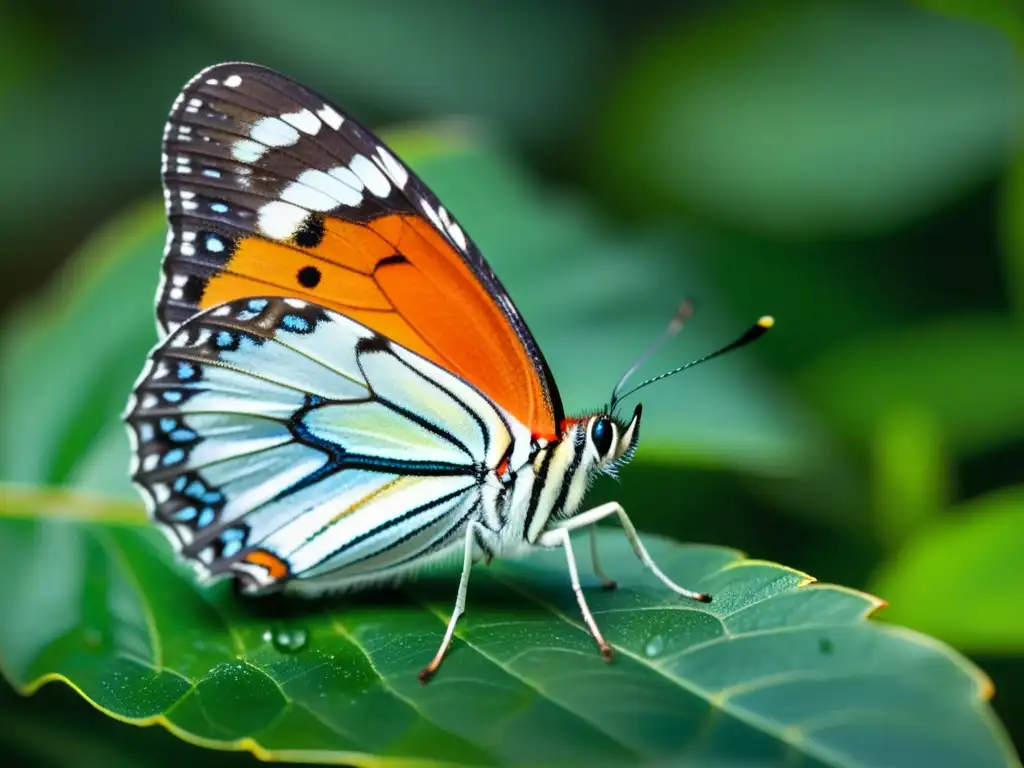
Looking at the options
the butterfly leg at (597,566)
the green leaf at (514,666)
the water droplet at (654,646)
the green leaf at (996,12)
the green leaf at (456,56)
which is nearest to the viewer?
the green leaf at (514,666)

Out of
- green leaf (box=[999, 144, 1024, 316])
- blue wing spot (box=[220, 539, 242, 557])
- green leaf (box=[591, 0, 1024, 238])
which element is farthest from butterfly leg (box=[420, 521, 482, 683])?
green leaf (box=[591, 0, 1024, 238])

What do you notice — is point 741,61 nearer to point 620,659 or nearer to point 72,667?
point 620,659

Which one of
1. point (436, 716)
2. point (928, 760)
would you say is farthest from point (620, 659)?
point (928, 760)

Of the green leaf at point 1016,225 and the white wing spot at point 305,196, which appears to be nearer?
the white wing spot at point 305,196

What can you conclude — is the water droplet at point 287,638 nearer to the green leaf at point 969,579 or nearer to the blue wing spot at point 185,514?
the blue wing spot at point 185,514

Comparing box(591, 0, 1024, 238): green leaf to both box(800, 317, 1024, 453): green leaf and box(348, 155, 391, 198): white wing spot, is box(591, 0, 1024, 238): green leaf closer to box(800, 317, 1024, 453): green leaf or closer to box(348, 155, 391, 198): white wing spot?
box(800, 317, 1024, 453): green leaf

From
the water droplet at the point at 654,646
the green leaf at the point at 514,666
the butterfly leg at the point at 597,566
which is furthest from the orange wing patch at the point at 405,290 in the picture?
the water droplet at the point at 654,646
